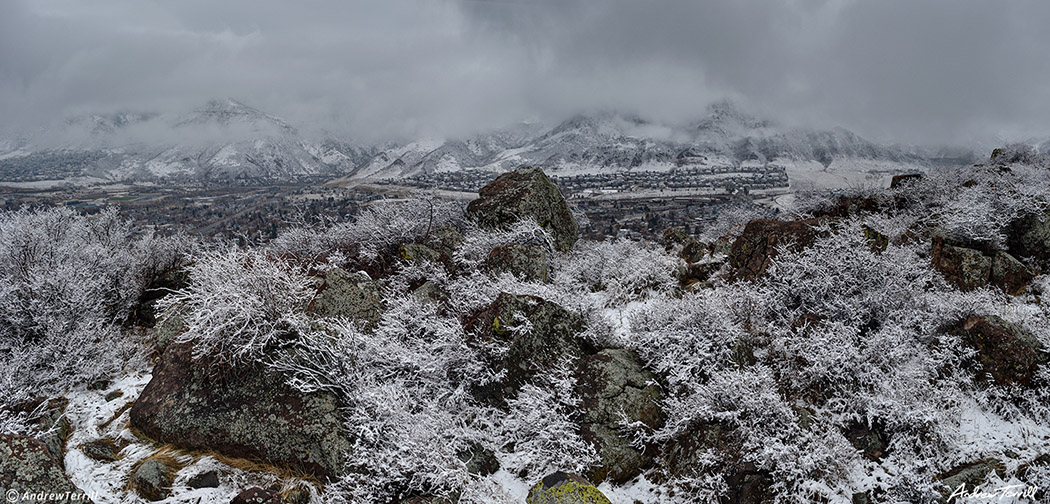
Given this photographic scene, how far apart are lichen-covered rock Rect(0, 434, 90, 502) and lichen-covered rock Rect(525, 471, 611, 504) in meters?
5.58

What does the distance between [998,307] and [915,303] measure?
4.01 feet

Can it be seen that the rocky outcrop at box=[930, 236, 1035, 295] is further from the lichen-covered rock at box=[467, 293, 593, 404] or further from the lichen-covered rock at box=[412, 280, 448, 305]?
the lichen-covered rock at box=[412, 280, 448, 305]

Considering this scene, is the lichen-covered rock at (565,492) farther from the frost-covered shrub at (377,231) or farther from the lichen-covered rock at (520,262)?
the frost-covered shrub at (377,231)

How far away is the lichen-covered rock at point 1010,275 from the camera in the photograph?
29.7ft

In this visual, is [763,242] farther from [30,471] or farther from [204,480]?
[30,471]

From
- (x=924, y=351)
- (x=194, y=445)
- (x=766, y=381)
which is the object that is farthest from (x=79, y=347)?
(x=924, y=351)

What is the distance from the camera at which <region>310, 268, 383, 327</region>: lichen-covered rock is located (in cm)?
838

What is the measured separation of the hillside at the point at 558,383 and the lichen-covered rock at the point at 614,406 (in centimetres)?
3

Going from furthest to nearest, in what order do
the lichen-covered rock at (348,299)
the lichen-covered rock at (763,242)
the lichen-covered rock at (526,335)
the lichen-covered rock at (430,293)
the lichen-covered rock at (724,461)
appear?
the lichen-covered rock at (763,242), the lichen-covered rock at (430,293), the lichen-covered rock at (348,299), the lichen-covered rock at (526,335), the lichen-covered rock at (724,461)

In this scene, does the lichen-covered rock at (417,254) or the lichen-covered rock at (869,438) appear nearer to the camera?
the lichen-covered rock at (869,438)

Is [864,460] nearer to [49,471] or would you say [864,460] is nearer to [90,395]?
[49,471]

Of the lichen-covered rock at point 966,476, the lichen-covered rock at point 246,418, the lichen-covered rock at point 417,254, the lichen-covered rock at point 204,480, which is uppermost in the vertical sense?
the lichen-covered rock at point 417,254

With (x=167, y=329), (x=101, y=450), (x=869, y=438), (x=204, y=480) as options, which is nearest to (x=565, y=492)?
(x=869, y=438)

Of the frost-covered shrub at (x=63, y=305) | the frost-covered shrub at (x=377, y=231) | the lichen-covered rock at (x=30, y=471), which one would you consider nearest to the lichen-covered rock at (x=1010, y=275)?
the frost-covered shrub at (x=377, y=231)
